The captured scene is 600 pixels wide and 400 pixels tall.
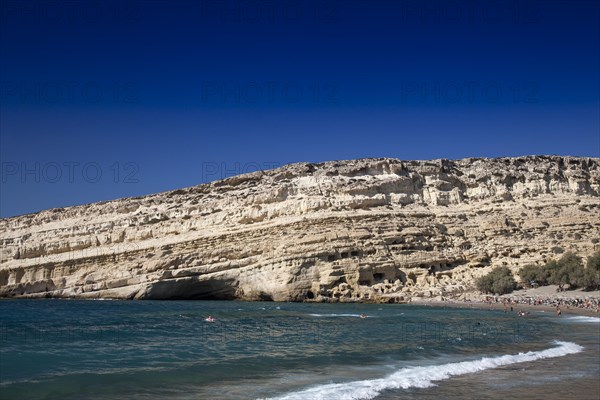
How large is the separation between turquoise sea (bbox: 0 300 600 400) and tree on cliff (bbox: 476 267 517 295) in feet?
36.0

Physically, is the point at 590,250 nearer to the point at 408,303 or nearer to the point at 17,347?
the point at 408,303

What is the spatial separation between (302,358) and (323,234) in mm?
25065

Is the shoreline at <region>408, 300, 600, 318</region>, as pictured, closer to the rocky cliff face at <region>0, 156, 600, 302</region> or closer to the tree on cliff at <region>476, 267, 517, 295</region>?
the rocky cliff face at <region>0, 156, 600, 302</region>

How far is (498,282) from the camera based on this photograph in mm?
37062

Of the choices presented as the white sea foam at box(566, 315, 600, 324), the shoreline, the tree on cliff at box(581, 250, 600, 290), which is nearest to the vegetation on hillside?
the tree on cliff at box(581, 250, 600, 290)

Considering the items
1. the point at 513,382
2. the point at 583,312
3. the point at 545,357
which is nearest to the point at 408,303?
the point at 583,312

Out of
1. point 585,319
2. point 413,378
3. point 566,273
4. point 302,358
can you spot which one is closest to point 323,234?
point 566,273

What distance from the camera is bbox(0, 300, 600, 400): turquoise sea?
11.1 m

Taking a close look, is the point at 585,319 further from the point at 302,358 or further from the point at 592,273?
the point at 302,358

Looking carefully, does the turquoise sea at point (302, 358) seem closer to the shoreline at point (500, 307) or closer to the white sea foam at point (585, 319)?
the white sea foam at point (585, 319)

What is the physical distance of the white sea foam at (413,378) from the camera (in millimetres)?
10688

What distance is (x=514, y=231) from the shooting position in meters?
42.9

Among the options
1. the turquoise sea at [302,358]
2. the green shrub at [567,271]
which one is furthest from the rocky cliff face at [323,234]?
the turquoise sea at [302,358]

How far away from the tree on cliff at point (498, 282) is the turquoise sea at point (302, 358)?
1096 cm
